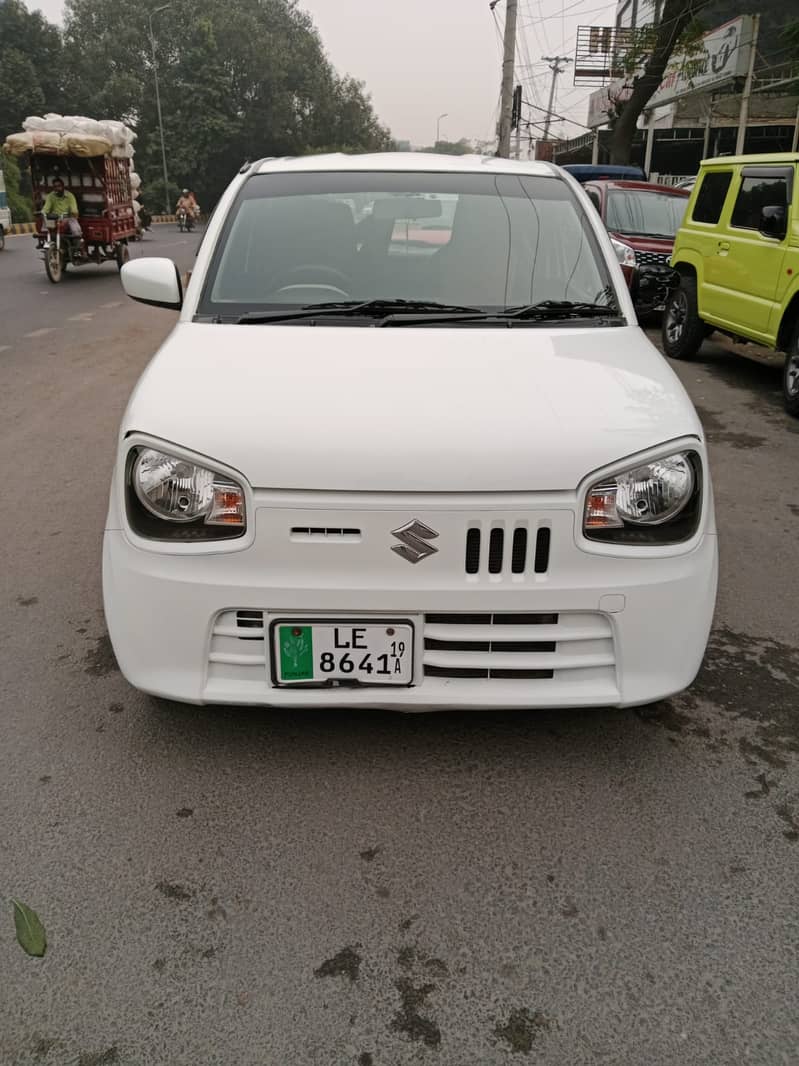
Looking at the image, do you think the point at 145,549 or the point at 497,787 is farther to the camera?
the point at 497,787

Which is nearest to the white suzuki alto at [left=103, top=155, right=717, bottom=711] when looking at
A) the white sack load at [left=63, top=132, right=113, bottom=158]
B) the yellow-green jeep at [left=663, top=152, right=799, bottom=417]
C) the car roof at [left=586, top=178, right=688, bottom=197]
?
the yellow-green jeep at [left=663, top=152, right=799, bottom=417]

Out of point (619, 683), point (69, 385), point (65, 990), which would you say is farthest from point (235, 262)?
point (69, 385)

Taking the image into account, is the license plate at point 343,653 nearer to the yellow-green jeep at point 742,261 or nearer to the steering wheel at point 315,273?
the steering wheel at point 315,273

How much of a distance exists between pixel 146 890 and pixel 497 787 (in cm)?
98

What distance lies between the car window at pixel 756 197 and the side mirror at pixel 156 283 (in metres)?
5.44

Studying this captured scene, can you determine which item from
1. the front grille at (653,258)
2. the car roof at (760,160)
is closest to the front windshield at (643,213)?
the front grille at (653,258)

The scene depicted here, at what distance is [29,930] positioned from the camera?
2.12m

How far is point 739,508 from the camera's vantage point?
17.3 feet

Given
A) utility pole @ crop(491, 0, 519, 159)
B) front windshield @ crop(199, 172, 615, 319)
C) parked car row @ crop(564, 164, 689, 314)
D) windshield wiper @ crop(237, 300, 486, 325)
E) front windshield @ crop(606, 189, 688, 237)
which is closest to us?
windshield wiper @ crop(237, 300, 486, 325)

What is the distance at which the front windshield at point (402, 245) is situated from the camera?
3.44 meters

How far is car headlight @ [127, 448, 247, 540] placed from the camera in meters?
2.45

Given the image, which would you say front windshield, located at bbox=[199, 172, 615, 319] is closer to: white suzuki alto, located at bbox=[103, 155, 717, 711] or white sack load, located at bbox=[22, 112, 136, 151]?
white suzuki alto, located at bbox=[103, 155, 717, 711]

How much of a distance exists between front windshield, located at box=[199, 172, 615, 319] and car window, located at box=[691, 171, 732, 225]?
5.34 meters

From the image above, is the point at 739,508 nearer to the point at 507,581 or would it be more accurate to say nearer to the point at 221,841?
the point at 507,581
